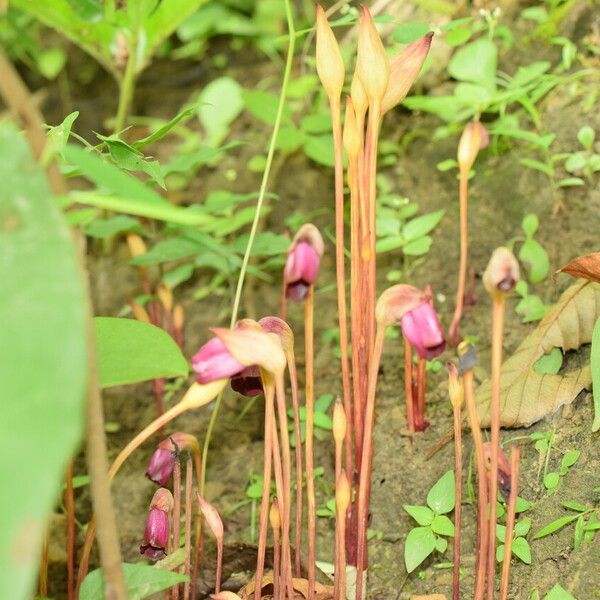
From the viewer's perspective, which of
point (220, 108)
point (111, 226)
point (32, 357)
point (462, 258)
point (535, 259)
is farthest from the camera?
point (220, 108)

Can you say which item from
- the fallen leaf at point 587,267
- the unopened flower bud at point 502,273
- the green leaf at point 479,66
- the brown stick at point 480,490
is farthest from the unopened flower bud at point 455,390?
the green leaf at point 479,66

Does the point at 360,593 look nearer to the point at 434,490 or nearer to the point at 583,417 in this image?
Answer: the point at 434,490

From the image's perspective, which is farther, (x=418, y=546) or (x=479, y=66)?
(x=479, y=66)

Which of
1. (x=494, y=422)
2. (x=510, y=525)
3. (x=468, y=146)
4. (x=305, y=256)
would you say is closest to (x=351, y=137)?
(x=305, y=256)

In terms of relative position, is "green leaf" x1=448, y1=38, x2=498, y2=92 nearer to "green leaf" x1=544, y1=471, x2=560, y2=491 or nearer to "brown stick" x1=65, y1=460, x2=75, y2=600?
"green leaf" x1=544, y1=471, x2=560, y2=491

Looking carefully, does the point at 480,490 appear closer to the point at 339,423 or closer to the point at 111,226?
the point at 339,423

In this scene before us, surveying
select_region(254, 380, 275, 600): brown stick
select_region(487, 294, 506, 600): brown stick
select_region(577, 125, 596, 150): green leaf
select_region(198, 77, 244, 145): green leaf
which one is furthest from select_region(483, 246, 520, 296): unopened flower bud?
select_region(198, 77, 244, 145): green leaf
